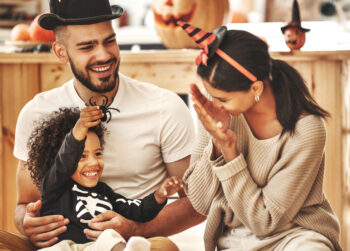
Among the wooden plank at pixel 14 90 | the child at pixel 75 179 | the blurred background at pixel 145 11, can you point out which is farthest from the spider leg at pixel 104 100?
the blurred background at pixel 145 11

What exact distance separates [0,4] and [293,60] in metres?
3.84

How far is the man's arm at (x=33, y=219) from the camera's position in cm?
160

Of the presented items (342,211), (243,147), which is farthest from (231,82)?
(342,211)

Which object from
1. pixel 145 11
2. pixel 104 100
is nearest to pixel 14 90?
pixel 104 100

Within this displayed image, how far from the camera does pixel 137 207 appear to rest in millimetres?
1659

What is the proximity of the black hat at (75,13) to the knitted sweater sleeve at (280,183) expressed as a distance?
59 centimetres

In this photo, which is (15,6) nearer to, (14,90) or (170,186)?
(14,90)

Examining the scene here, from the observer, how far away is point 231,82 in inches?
55.8

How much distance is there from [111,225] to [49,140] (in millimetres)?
311

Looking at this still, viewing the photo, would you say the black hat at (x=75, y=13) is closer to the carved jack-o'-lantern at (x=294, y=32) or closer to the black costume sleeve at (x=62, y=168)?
the black costume sleeve at (x=62, y=168)

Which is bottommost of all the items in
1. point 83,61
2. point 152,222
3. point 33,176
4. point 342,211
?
point 342,211

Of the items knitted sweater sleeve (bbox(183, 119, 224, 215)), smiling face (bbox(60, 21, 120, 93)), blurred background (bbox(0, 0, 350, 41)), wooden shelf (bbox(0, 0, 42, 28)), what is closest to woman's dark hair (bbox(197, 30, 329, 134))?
knitted sweater sleeve (bbox(183, 119, 224, 215))

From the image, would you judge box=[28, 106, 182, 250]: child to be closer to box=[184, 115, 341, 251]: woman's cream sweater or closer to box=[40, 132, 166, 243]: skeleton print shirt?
box=[40, 132, 166, 243]: skeleton print shirt

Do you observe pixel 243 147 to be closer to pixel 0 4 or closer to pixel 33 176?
pixel 33 176
